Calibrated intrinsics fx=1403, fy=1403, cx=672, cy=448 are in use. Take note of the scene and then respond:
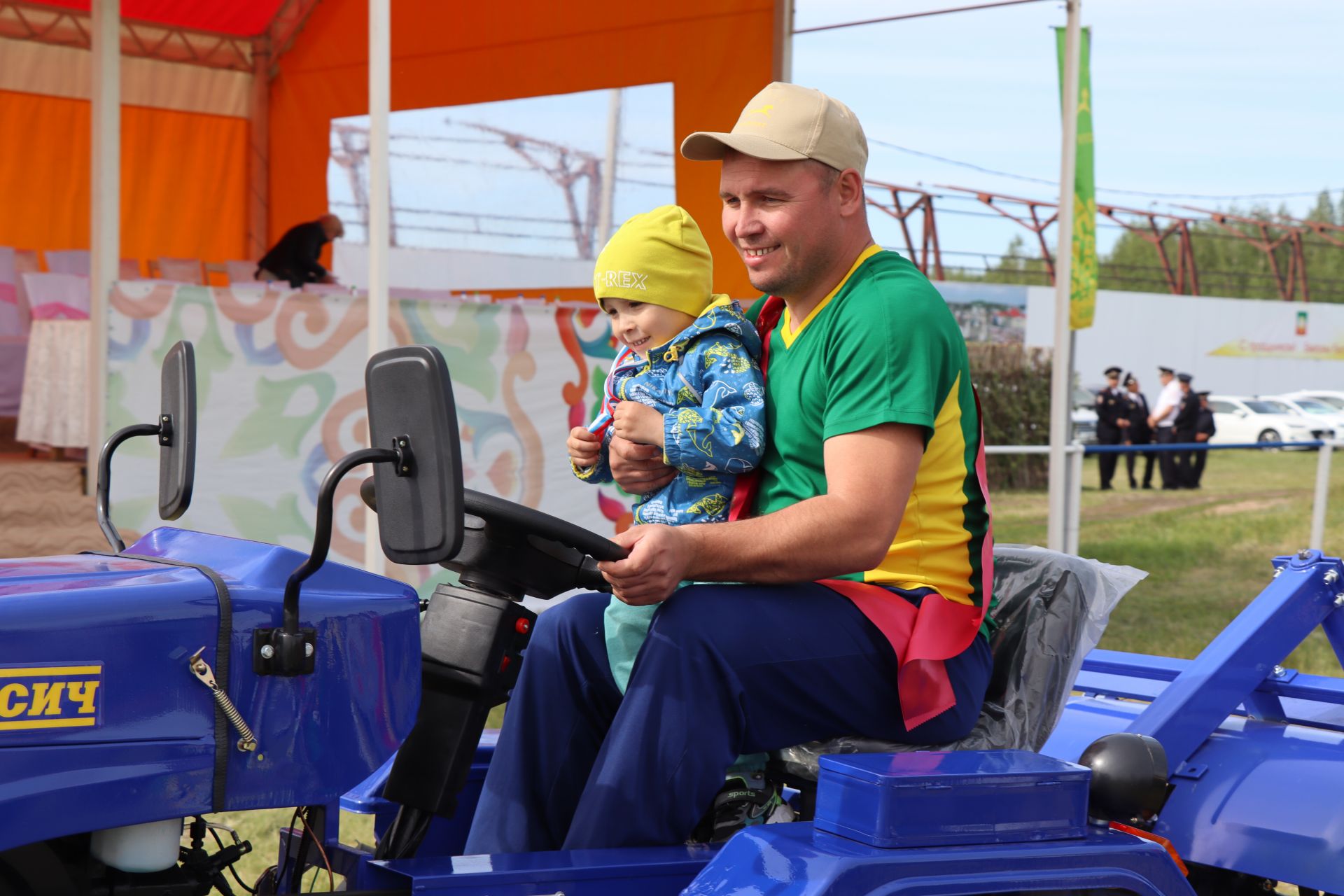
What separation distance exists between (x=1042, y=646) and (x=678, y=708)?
664 millimetres

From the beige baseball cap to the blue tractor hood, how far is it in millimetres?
853

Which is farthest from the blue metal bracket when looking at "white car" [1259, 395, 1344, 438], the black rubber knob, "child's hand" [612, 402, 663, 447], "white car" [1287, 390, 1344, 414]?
"white car" [1287, 390, 1344, 414]

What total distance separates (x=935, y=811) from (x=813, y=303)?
844mm

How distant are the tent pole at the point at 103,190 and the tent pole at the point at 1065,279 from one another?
455 centimetres

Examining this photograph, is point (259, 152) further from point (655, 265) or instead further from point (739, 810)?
point (739, 810)

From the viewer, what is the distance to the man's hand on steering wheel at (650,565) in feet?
5.96

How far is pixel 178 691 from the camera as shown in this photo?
5.19 ft

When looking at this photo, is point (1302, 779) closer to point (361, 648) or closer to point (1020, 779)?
point (1020, 779)

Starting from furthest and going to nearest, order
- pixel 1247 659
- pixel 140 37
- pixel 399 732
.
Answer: pixel 140 37 < pixel 1247 659 < pixel 399 732

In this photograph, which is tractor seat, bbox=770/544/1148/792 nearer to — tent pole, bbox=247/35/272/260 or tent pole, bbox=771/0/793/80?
tent pole, bbox=771/0/793/80

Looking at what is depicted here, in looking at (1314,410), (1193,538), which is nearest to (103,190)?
(1193,538)

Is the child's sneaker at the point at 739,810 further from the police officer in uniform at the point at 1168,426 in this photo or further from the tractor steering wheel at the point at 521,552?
the police officer in uniform at the point at 1168,426

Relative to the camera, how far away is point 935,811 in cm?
175

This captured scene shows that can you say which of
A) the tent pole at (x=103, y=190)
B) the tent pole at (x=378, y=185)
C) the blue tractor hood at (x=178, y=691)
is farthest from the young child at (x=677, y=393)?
the tent pole at (x=103, y=190)
